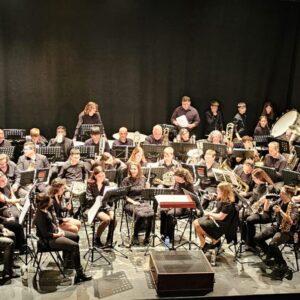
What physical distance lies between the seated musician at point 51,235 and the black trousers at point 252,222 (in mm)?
2687

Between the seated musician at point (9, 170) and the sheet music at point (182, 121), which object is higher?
the sheet music at point (182, 121)

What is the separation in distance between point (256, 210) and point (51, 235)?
3233mm

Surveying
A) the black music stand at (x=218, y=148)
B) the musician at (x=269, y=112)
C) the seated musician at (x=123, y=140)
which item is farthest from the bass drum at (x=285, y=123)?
the seated musician at (x=123, y=140)

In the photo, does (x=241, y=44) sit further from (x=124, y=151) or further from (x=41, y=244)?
(x=41, y=244)

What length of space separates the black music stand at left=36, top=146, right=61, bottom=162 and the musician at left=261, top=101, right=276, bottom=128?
5953mm

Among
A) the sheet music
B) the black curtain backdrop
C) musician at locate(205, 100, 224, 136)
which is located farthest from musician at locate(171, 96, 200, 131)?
the black curtain backdrop

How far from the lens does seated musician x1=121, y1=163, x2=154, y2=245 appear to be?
310 inches

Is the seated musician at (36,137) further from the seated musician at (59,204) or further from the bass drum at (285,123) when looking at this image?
the bass drum at (285,123)

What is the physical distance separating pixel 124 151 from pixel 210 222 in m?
3.17

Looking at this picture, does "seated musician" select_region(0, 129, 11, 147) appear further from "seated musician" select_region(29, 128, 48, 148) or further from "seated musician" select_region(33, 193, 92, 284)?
"seated musician" select_region(33, 193, 92, 284)

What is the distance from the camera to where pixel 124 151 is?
9.99 m

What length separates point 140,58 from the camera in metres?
12.7

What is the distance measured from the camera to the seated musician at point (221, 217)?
723 cm

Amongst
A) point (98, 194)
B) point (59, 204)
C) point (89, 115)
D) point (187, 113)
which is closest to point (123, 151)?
point (89, 115)
